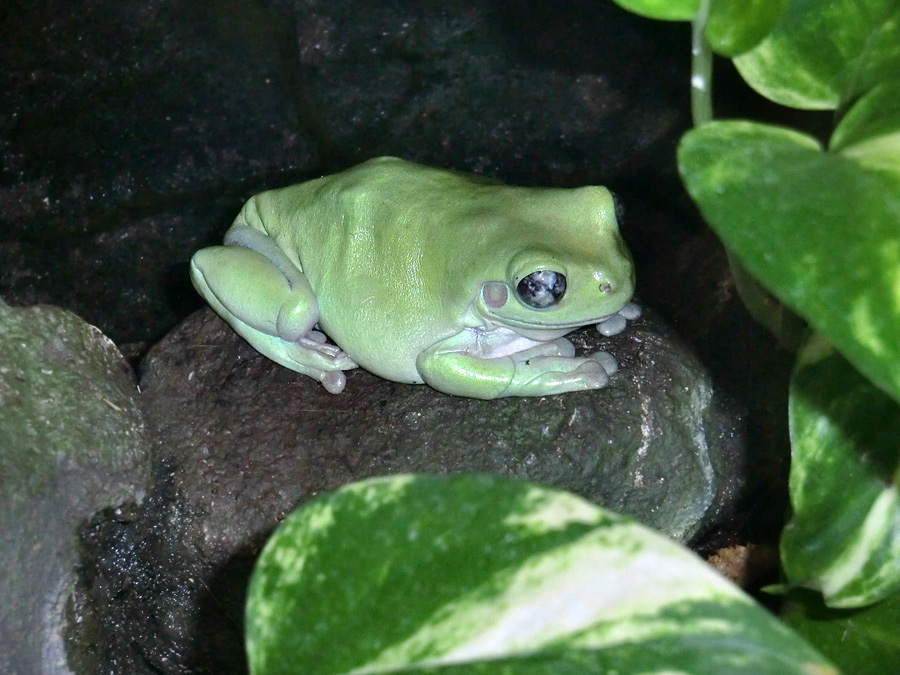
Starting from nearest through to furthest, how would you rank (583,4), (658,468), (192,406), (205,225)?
(658,468) < (192,406) < (205,225) < (583,4)

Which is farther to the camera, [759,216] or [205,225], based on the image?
[205,225]

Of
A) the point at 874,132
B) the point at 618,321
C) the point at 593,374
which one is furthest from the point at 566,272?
the point at 874,132

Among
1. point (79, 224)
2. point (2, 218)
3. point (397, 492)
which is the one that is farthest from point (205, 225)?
point (397, 492)

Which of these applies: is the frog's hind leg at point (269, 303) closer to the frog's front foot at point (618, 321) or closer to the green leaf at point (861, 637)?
the frog's front foot at point (618, 321)

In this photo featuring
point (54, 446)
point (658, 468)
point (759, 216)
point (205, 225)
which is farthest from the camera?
point (205, 225)

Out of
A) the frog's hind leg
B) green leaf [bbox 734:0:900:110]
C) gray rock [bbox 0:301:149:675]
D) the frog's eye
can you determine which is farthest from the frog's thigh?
green leaf [bbox 734:0:900:110]

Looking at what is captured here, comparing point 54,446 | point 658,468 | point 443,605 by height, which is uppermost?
point 443,605

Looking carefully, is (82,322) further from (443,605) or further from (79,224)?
(443,605)
